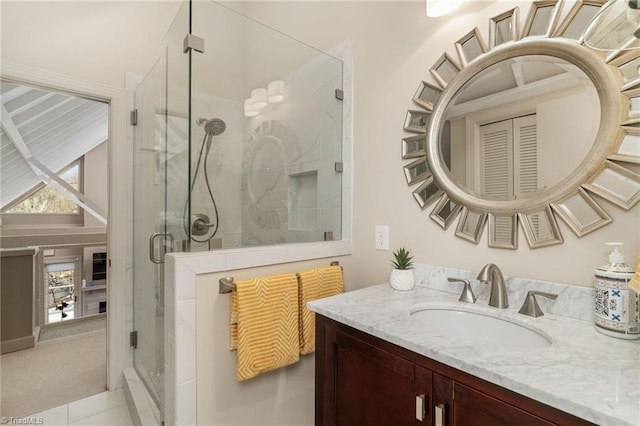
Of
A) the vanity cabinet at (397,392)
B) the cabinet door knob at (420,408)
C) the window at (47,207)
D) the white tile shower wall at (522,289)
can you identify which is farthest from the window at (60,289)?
the cabinet door knob at (420,408)

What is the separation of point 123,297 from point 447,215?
224cm

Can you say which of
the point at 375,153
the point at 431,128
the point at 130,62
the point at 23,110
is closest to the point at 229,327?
the point at 375,153

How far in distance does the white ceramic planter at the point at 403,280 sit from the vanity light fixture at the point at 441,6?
3.56 ft

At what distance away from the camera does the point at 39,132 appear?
3.58m

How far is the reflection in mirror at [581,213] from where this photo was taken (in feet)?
3.05

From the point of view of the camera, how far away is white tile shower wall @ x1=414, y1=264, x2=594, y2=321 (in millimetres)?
946

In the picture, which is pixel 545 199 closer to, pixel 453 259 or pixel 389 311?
pixel 453 259

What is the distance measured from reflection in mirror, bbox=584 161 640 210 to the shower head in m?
1.56

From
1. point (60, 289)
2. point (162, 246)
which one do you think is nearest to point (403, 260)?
point (162, 246)

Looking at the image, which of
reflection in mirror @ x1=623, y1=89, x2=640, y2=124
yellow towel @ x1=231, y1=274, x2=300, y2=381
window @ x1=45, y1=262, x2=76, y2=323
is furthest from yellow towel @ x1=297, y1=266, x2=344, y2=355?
window @ x1=45, y1=262, x2=76, y2=323

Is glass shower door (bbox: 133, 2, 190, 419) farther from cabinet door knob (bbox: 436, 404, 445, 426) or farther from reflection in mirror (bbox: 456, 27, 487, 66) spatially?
reflection in mirror (bbox: 456, 27, 487, 66)

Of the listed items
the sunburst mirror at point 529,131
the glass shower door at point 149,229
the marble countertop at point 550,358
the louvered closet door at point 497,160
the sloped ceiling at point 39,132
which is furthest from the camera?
the sloped ceiling at point 39,132

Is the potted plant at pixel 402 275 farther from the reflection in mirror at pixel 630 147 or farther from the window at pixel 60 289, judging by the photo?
the window at pixel 60 289

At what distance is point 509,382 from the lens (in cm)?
61
